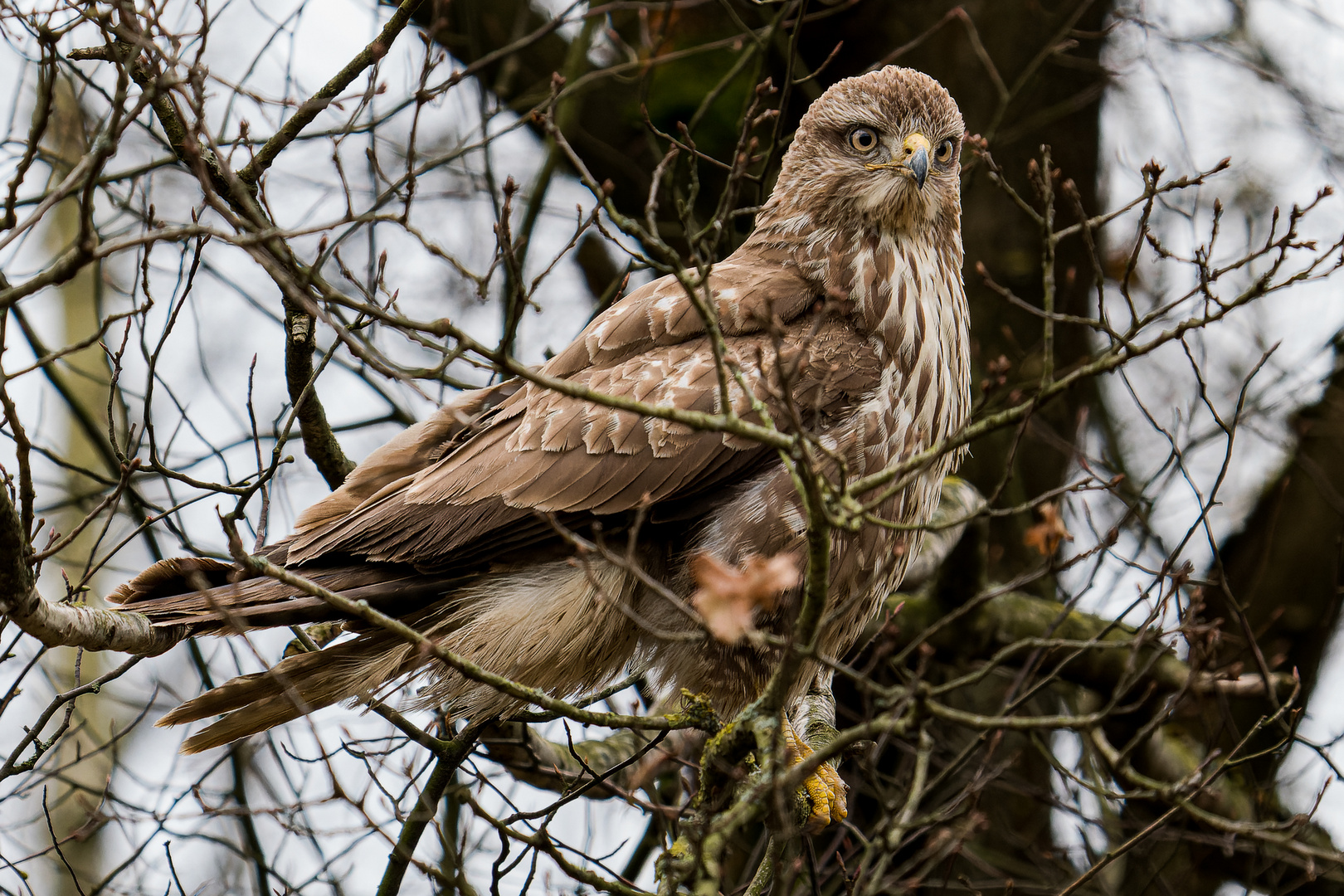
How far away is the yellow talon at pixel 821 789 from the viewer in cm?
389

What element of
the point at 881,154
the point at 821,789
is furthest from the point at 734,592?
the point at 881,154

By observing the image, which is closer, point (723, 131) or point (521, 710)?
point (521, 710)

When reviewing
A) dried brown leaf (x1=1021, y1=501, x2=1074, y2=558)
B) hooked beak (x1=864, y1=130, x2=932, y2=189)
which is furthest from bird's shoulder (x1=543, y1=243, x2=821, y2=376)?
dried brown leaf (x1=1021, y1=501, x2=1074, y2=558)

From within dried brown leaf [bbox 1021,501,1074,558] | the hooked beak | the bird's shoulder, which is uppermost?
the hooked beak

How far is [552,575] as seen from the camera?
3.98 metres

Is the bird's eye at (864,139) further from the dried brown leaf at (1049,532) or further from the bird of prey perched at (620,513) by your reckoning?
the dried brown leaf at (1049,532)

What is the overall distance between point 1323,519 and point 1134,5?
11.4ft

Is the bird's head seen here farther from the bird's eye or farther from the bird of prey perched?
the bird of prey perched

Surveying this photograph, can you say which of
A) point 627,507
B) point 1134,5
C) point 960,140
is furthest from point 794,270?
point 1134,5

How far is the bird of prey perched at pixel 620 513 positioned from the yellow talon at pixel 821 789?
18 cm

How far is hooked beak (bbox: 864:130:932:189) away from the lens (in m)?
4.28

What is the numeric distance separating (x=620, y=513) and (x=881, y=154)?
178 centimetres

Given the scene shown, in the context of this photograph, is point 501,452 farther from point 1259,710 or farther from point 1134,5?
point 1134,5

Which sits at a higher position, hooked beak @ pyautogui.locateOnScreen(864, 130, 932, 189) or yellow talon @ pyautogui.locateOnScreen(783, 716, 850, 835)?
hooked beak @ pyautogui.locateOnScreen(864, 130, 932, 189)
